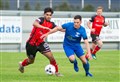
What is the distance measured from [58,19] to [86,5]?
126 inches

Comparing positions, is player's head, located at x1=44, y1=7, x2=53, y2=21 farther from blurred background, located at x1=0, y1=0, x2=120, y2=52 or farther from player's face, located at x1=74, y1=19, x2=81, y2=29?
blurred background, located at x1=0, y1=0, x2=120, y2=52

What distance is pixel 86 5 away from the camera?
122ft

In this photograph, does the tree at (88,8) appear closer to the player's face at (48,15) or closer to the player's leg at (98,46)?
the player's leg at (98,46)

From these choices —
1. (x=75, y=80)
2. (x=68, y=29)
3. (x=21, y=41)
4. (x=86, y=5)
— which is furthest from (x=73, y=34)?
(x=86, y=5)

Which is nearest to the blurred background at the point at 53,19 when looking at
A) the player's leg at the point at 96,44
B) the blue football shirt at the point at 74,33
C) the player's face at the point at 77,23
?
the player's leg at the point at 96,44

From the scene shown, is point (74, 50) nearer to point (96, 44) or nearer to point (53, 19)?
A: point (96, 44)

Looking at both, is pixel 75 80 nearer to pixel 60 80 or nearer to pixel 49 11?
pixel 60 80

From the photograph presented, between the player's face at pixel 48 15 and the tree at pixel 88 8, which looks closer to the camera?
the player's face at pixel 48 15

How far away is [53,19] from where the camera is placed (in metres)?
34.6

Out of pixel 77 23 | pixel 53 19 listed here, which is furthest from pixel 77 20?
pixel 53 19

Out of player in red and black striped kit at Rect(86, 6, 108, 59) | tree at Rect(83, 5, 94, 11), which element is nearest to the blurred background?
tree at Rect(83, 5, 94, 11)

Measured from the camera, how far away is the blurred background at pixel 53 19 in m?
33.7

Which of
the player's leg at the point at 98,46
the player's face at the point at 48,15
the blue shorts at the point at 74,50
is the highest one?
the player's face at the point at 48,15

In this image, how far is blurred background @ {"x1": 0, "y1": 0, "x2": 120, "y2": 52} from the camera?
3372cm
